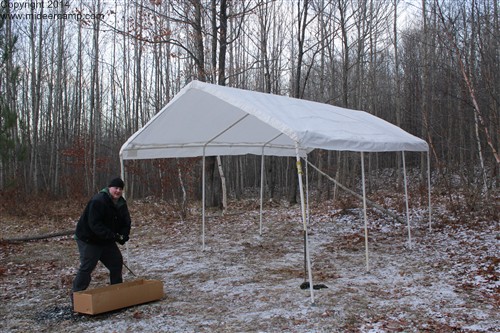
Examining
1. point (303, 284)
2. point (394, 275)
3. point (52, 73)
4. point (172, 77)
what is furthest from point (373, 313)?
point (52, 73)

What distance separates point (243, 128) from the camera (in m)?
9.05

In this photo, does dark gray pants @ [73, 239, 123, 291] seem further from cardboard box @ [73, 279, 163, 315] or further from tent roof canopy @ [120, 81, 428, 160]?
tent roof canopy @ [120, 81, 428, 160]

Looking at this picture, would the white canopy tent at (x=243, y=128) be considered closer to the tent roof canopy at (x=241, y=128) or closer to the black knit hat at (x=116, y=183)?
the tent roof canopy at (x=241, y=128)

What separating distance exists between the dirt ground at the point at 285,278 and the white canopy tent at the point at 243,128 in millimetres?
796

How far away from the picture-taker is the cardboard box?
529 centimetres

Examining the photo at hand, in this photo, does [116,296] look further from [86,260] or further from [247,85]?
[247,85]

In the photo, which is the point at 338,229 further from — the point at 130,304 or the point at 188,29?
the point at 188,29

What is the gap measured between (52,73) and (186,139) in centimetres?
2350

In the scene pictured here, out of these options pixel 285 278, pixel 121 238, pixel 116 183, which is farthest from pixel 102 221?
pixel 285 278

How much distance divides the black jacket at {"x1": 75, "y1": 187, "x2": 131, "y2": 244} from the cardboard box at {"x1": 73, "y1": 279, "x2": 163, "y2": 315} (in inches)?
25.0

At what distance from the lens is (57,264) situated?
343 inches

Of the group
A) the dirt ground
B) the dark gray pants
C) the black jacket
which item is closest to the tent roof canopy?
the black jacket

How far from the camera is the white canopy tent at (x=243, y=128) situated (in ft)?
19.5

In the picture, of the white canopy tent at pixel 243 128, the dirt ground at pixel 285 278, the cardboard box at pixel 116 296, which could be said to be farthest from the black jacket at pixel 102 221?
the white canopy tent at pixel 243 128
